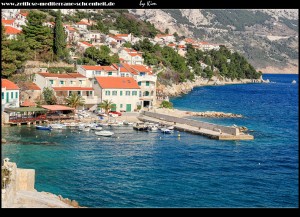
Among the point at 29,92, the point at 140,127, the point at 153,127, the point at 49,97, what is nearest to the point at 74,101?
the point at 49,97

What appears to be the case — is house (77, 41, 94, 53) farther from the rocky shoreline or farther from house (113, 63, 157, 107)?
the rocky shoreline

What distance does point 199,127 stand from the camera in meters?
44.8

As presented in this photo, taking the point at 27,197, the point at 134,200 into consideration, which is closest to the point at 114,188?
the point at 134,200

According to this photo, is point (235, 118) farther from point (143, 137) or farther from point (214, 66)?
point (214, 66)

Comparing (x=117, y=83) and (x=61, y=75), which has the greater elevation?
(x=61, y=75)

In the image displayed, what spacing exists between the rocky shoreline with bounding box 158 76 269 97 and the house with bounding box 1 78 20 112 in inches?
1362

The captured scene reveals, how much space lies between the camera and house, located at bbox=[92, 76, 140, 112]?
52.6 m

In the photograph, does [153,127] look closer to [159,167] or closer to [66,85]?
[66,85]

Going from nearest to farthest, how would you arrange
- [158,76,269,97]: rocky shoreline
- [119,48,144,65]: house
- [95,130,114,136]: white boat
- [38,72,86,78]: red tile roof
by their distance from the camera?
1. [95,130,114,136]: white boat
2. [38,72,86,78]: red tile roof
3. [119,48,144,65]: house
4. [158,76,269,97]: rocky shoreline

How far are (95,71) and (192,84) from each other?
50.4 m

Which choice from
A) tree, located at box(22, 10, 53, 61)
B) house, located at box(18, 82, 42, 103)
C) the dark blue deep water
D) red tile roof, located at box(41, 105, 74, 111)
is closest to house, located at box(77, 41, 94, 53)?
tree, located at box(22, 10, 53, 61)

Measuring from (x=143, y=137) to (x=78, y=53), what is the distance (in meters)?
32.9

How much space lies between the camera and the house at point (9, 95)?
152 feet

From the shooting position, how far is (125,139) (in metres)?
39.5
